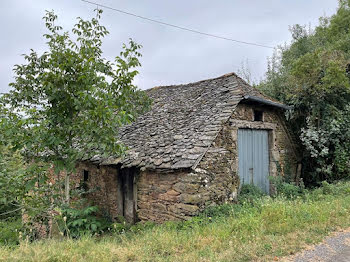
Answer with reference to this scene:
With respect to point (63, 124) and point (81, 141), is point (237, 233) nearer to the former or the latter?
point (81, 141)

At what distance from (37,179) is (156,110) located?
491 centimetres

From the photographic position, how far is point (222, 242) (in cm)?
399

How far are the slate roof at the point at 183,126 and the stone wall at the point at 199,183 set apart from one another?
1.14 ft

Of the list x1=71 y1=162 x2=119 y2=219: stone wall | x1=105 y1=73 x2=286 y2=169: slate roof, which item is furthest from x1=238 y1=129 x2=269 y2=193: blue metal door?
x1=71 y1=162 x2=119 y2=219: stone wall

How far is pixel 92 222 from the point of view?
20.9ft

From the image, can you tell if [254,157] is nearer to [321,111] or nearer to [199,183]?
[199,183]

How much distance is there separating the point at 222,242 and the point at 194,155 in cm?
218

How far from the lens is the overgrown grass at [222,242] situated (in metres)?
3.49

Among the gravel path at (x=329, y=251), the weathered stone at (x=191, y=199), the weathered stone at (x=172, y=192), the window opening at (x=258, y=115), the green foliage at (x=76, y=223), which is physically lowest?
the green foliage at (x=76, y=223)

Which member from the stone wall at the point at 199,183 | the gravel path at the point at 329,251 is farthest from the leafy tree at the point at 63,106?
the gravel path at the point at 329,251

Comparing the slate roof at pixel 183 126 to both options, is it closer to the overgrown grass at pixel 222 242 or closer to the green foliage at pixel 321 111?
the overgrown grass at pixel 222 242

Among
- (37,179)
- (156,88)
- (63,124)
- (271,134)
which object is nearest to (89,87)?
(63,124)

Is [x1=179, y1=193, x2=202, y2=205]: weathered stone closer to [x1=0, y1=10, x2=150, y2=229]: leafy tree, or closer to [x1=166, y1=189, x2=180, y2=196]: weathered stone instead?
[x1=166, y1=189, x2=180, y2=196]: weathered stone

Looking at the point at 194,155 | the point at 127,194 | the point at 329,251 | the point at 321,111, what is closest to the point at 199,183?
the point at 194,155
